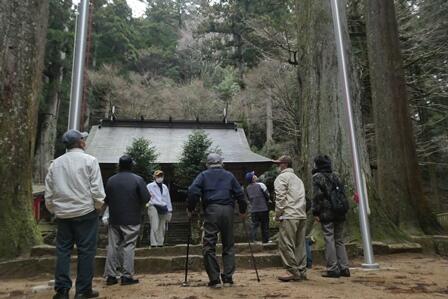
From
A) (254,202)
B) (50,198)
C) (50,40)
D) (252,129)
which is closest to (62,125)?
(50,40)

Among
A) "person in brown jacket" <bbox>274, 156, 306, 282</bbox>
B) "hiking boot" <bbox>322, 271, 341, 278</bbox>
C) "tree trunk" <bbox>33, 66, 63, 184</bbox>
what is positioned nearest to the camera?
"person in brown jacket" <bbox>274, 156, 306, 282</bbox>

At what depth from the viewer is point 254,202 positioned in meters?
8.12

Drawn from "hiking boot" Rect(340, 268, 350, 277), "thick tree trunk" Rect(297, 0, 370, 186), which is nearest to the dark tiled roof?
"thick tree trunk" Rect(297, 0, 370, 186)

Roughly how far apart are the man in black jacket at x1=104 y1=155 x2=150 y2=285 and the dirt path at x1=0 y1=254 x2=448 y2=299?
0.27 meters

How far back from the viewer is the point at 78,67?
4.39 meters

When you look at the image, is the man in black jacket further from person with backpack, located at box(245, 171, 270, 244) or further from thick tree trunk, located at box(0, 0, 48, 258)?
person with backpack, located at box(245, 171, 270, 244)

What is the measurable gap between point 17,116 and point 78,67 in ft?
4.63

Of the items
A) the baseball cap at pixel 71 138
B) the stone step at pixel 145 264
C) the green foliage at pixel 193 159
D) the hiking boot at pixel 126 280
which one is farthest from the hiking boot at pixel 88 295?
the green foliage at pixel 193 159

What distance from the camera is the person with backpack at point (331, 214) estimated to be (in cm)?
458

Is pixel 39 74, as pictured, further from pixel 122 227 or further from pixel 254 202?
pixel 254 202

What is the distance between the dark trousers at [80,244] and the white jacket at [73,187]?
3.8 inches

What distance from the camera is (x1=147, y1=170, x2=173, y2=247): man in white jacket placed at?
7.69 meters

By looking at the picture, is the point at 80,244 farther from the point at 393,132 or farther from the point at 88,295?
the point at 393,132

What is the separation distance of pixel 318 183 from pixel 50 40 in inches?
627
